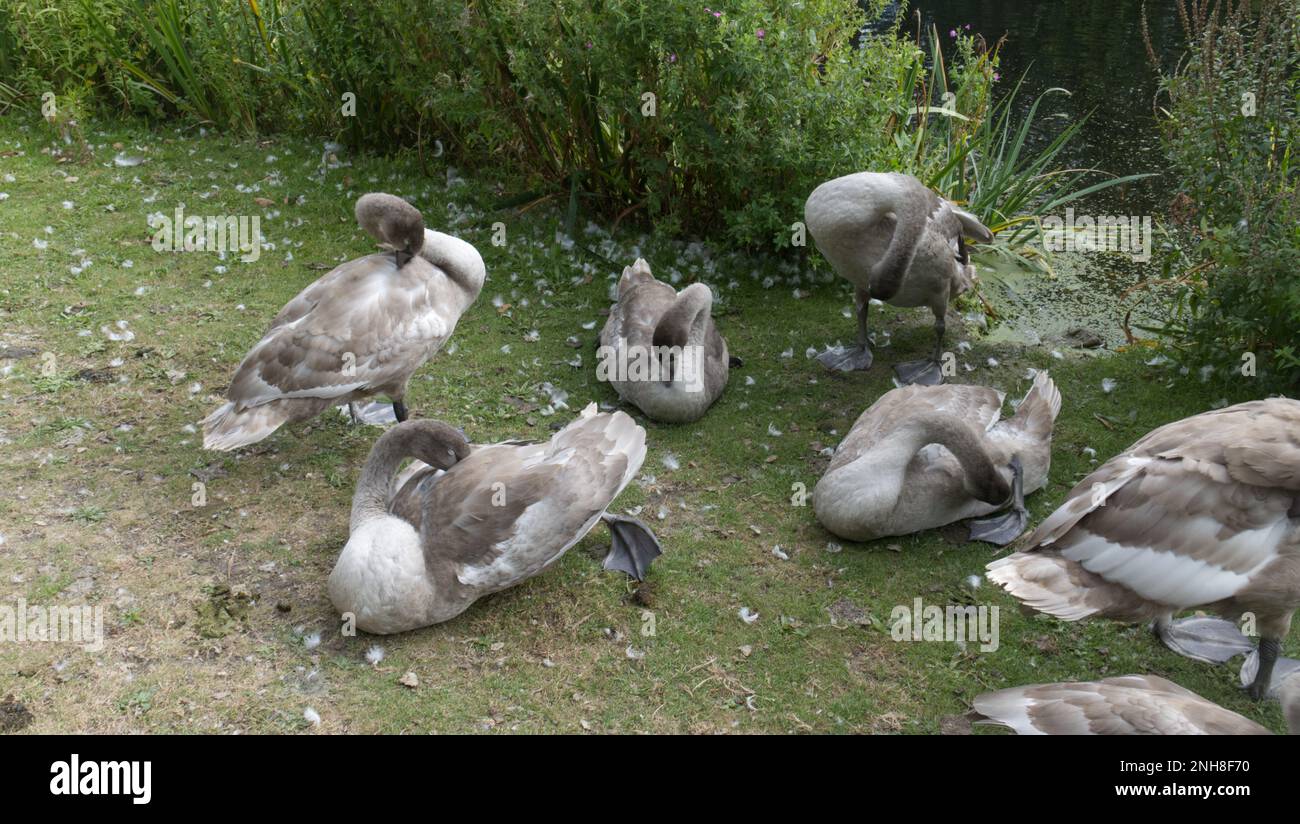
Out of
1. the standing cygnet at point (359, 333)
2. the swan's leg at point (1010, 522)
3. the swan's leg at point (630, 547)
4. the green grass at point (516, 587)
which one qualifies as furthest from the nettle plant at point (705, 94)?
the swan's leg at point (630, 547)

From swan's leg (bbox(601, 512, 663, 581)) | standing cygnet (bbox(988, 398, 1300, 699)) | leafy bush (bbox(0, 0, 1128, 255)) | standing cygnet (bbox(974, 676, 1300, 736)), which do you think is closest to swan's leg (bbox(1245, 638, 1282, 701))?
standing cygnet (bbox(988, 398, 1300, 699))

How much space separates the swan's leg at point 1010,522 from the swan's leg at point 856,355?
72.7 inches

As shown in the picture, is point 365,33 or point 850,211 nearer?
point 850,211

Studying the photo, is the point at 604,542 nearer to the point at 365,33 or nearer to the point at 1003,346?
the point at 1003,346

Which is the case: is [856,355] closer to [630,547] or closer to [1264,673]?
[630,547]

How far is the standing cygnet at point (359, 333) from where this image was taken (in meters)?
6.35

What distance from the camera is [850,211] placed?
7426 millimetres

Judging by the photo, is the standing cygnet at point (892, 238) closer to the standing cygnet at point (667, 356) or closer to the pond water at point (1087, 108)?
the standing cygnet at point (667, 356)

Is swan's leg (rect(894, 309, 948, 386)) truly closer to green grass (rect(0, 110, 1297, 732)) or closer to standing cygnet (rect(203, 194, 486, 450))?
green grass (rect(0, 110, 1297, 732))

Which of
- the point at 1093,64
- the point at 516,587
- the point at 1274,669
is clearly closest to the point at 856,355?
the point at 516,587

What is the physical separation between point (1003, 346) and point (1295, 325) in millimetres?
2125

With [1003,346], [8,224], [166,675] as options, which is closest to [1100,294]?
[1003,346]

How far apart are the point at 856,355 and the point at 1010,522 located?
2140 millimetres

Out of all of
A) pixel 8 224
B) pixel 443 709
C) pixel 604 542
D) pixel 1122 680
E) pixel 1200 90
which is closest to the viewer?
pixel 1122 680
